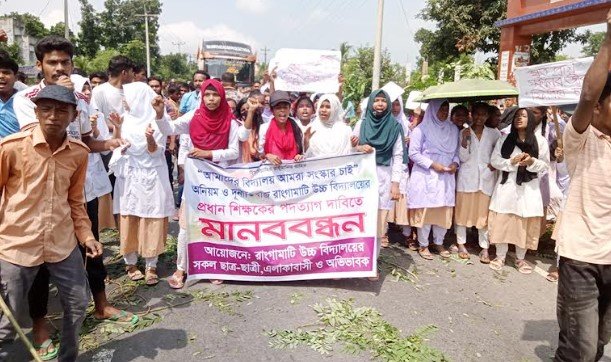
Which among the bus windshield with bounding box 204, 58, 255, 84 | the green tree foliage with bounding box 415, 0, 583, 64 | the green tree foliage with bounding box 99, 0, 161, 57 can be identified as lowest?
the bus windshield with bounding box 204, 58, 255, 84

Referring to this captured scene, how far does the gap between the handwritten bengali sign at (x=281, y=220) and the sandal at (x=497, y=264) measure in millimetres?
1748

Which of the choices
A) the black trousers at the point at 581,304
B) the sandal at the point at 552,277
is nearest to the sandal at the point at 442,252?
the sandal at the point at 552,277

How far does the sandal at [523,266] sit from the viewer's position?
4.98 m

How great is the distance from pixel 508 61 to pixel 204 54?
12942 mm

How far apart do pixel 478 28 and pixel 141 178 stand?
16691 millimetres

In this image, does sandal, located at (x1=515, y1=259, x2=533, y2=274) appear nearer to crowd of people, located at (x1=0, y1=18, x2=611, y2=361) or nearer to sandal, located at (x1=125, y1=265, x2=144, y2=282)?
crowd of people, located at (x1=0, y1=18, x2=611, y2=361)

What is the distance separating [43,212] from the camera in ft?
8.50

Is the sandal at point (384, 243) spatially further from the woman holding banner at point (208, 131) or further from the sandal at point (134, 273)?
the sandal at point (134, 273)

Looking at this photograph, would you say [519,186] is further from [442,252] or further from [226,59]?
[226,59]

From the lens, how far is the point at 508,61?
30.6 feet

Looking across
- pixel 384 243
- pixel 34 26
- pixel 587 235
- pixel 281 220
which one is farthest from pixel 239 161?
pixel 34 26

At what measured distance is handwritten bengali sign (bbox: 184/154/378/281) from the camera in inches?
164

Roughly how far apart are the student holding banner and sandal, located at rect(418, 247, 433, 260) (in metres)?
0.94

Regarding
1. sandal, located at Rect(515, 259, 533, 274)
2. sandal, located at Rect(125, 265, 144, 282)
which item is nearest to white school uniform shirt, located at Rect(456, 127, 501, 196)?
→ sandal, located at Rect(515, 259, 533, 274)
